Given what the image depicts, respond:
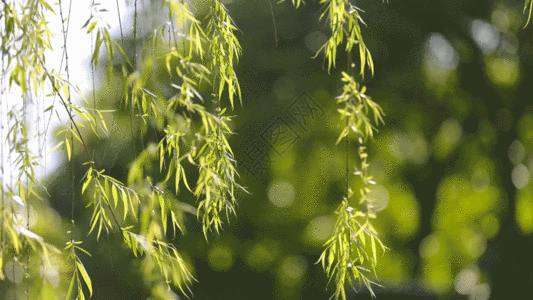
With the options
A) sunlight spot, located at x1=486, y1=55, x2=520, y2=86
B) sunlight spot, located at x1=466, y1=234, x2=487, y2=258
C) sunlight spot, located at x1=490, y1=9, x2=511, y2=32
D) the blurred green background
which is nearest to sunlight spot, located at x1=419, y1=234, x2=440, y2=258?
the blurred green background

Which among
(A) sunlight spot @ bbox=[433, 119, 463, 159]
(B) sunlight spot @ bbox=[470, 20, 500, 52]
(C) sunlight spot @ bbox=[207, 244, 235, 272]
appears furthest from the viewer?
(C) sunlight spot @ bbox=[207, 244, 235, 272]

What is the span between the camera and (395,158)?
295 cm

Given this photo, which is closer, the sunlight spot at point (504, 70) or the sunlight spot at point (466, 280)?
the sunlight spot at point (504, 70)

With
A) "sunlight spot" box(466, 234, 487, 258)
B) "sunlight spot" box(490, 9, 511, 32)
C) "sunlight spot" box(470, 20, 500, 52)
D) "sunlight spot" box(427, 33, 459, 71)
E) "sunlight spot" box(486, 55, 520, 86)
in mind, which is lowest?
"sunlight spot" box(466, 234, 487, 258)

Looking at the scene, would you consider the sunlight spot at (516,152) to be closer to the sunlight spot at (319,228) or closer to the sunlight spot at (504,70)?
the sunlight spot at (504,70)

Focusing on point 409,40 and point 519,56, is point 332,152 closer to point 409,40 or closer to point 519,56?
point 409,40

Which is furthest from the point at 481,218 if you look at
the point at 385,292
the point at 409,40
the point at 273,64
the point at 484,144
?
the point at 273,64

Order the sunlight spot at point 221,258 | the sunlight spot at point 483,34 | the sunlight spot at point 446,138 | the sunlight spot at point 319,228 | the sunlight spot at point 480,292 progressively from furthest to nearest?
the sunlight spot at point 221,258
the sunlight spot at point 319,228
the sunlight spot at point 446,138
the sunlight spot at point 483,34
the sunlight spot at point 480,292

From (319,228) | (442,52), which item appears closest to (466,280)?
(319,228)

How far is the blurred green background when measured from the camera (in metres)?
2.67

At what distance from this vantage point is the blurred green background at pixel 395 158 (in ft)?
8.75

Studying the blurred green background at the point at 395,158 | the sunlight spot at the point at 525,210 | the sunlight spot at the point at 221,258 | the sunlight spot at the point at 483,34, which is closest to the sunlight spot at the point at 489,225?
the blurred green background at the point at 395,158

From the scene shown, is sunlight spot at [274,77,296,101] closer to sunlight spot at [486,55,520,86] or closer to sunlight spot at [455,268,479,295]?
sunlight spot at [486,55,520,86]

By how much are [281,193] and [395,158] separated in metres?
0.82
